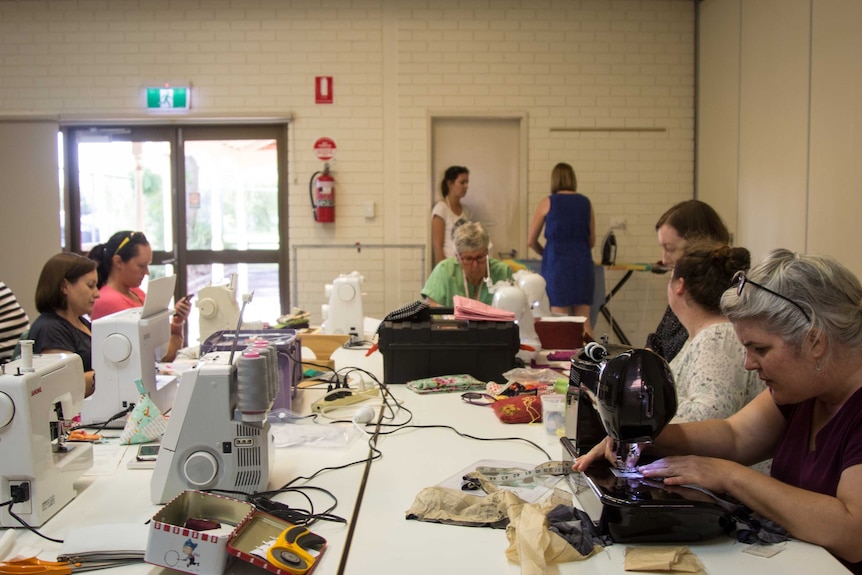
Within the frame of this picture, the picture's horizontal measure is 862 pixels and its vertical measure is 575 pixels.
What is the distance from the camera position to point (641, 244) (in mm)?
6227

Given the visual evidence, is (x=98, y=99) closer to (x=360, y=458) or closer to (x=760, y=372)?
(x=360, y=458)

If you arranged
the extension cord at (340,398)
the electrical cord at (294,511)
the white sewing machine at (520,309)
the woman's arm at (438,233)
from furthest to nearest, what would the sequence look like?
the woman's arm at (438,233)
the white sewing machine at (520,309)
the extension cord at (340,398)
the electrical cord at (294,511)

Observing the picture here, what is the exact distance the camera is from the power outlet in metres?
1.54

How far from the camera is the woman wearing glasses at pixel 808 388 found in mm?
1400

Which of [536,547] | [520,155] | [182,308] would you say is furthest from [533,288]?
[520,155]

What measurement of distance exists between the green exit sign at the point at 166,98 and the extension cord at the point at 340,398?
167 inches

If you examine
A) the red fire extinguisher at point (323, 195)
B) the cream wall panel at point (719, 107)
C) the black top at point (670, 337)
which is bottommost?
the black top at point (670, 337)

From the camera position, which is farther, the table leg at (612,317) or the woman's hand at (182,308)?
the table leg at (612,317)

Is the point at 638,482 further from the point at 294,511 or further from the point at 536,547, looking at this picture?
the point at 294,511

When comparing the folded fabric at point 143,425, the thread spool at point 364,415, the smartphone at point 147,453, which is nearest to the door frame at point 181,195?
the thread spool at point 364,415

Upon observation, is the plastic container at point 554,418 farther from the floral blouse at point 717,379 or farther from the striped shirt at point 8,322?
the striped shirt at point 8,322

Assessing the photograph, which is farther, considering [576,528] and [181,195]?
[181,195]

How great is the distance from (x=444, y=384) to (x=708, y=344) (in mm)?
1038

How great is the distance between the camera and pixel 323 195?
6047 millimetres
